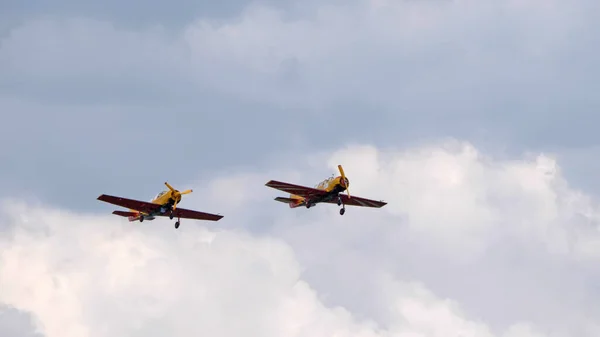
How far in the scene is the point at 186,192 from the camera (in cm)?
18238

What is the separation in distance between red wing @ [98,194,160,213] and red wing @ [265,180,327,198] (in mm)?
16290

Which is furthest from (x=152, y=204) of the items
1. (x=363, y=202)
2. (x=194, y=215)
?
(x=363, y=202)

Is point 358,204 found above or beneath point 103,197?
above

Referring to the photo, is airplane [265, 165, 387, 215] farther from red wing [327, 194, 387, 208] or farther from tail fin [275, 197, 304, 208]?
red wing [327, 194, 387, 208]

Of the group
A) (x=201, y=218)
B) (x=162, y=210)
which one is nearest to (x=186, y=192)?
(x=162, y=210)

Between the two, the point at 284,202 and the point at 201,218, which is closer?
the point at 284,202

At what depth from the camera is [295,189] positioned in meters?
181

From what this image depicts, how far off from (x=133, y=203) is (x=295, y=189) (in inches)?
793

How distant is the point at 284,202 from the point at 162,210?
15.2 meters

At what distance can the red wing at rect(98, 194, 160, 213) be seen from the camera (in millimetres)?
180825

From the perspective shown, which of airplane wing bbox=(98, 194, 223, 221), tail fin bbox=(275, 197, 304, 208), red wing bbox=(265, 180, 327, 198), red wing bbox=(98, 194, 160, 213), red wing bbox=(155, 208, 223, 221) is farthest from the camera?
red wing bbox=(155, 208, 223, 221)

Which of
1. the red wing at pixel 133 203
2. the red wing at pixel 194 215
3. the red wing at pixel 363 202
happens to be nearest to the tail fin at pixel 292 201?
the red wing at pixel 363 202

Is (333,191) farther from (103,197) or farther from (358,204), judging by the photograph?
(103,197)

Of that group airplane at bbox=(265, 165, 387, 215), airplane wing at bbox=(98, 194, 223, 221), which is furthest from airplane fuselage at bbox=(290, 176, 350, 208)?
airplane wing at bbox=(98, 194, 223, 221)
